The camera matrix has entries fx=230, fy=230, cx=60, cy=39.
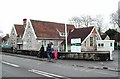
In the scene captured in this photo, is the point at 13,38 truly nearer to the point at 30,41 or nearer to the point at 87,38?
the point at 30,41

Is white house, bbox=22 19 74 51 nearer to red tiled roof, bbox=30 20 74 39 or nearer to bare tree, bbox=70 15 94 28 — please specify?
red tiled roof, bbox=30 20 74 39

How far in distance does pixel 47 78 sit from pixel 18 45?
2012 inches

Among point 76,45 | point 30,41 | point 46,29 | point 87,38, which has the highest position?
point 46,29

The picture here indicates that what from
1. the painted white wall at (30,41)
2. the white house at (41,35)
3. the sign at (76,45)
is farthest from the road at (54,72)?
the painted white wall at (30,41)

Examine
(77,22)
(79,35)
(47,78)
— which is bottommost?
(47,78)

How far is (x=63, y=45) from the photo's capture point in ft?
160

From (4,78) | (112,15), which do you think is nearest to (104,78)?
(4,78)

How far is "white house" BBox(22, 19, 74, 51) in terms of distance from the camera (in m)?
47.4

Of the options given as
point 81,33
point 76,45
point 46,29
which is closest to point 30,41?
point 46,29

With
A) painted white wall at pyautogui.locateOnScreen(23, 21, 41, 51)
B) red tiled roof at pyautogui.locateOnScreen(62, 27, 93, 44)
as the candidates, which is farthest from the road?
painted white wall at pyautogui.locateOnScreen(23, 21, 41, 51)

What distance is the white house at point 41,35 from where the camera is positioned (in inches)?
1868

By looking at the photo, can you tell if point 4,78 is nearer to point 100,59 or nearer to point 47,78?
point 47,78

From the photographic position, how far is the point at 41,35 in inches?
1873

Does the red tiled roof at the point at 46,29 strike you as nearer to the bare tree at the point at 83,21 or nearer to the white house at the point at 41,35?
the white house at the point at 41,35
